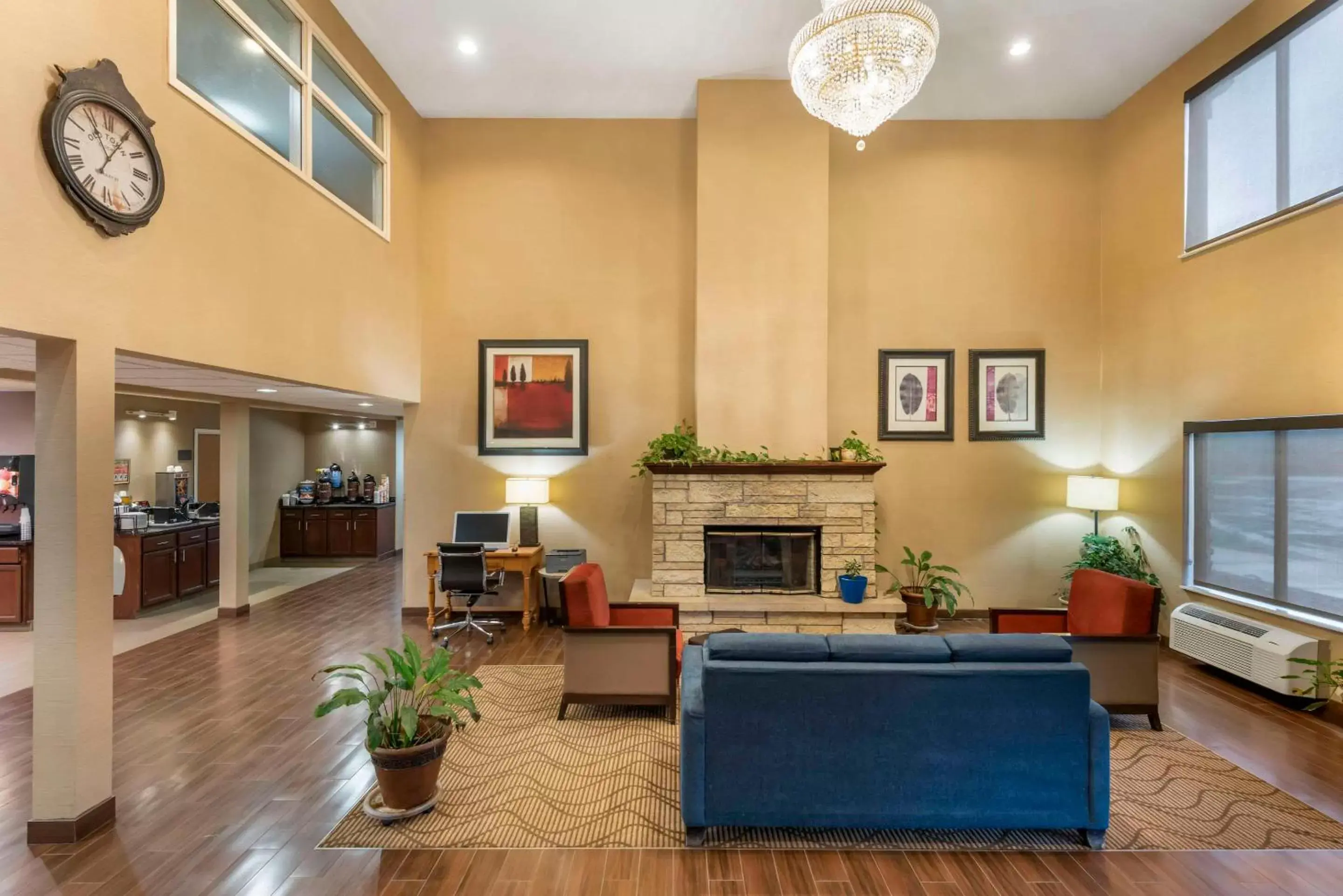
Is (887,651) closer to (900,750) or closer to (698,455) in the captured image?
(900,750)

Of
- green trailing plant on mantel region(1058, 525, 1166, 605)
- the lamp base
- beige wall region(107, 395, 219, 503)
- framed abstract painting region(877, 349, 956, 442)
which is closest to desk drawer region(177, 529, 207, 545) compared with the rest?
beige wall region(107, 395, 219, 503)

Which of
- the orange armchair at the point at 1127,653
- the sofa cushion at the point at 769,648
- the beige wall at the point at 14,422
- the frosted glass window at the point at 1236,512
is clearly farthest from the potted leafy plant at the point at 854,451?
the beige wall at the point at 14,422

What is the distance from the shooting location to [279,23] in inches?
171

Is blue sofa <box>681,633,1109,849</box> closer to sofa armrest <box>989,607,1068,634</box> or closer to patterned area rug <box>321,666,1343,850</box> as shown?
patterned area rug <box>321,666,1343,850</box>

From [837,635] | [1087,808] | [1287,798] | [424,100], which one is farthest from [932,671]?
[424,100]

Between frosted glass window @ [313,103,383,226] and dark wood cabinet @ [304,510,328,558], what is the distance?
20.0 ft

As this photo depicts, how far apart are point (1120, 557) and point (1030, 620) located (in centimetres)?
224

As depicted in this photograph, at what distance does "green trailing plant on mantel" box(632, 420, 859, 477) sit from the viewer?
586 centimetres

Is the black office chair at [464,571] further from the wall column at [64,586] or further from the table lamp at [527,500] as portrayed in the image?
the wall column at [64,586]

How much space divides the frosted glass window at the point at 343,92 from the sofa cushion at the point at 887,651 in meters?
5.63

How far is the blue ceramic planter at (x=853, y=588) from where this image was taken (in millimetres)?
5582

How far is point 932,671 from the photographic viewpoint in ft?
8.80

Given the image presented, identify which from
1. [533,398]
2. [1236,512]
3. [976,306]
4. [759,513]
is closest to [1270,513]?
[1236,512]

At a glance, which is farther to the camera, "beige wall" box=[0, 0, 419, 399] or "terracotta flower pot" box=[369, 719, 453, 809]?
"terracotta flower pot" box=[369, 719, 453, 809]
